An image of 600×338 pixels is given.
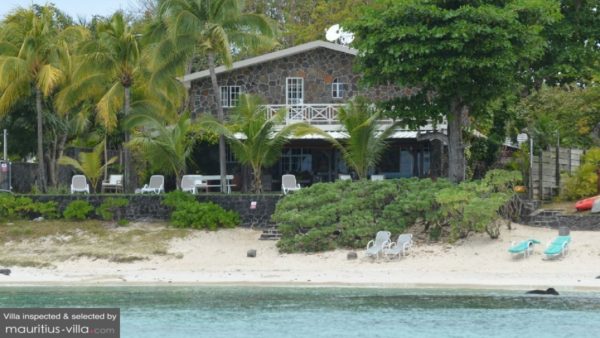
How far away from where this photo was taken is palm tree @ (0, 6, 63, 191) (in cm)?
4000

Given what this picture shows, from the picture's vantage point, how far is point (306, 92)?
146 feet

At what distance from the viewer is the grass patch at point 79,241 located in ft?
116

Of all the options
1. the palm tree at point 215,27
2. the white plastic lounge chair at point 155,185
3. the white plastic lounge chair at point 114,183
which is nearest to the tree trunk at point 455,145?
the palm tree at point 215,27

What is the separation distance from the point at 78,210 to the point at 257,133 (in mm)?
6051

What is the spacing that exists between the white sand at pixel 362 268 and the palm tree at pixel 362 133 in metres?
4.66

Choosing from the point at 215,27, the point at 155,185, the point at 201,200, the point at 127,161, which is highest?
the point at 215,27

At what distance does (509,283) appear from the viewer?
30078 millimetres

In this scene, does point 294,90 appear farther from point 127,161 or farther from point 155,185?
point 127,161

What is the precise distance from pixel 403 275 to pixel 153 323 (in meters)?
7.73

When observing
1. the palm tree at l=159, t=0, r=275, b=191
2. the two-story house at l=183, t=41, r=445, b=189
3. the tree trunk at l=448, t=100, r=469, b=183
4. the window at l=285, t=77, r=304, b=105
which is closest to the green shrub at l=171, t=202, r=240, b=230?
the palm tree at l=159, t=0, r=275, b=191

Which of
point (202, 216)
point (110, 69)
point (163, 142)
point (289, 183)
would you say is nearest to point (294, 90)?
point (289, 183)

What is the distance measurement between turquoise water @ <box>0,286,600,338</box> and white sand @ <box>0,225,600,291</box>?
3.51 ft

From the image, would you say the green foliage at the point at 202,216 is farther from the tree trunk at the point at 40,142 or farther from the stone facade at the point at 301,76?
the stone facade at the point at 301,76

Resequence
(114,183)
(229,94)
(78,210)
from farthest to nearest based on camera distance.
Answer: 1. (229,94)
2. (114,183)
3. (78,210)
